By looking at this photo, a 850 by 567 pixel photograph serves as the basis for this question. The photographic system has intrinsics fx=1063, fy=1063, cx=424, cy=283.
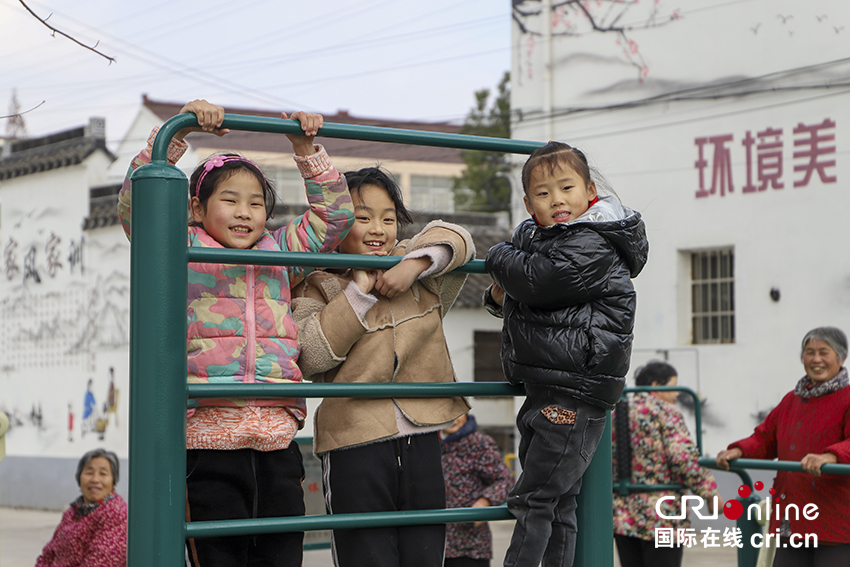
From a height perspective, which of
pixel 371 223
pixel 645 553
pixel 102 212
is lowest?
pixel 645 553

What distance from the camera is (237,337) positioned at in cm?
227

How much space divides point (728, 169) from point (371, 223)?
7.80 metres

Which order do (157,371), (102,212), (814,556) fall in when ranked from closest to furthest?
(157,371)
(814,556)
(102,212)

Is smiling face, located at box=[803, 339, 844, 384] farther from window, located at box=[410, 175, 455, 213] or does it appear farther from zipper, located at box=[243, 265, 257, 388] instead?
window, located at box=[410, 175, 455, 213]

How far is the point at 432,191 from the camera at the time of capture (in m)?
31.7

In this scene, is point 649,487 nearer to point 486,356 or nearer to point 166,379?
point 166,379

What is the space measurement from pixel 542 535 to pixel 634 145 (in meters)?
8.70

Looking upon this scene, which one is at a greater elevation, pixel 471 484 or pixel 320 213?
pixel 320 213

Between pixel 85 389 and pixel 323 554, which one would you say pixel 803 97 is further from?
pixel 85 389

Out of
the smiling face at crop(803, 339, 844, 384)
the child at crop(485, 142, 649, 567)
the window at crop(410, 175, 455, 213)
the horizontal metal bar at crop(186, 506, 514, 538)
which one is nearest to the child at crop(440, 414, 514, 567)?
the smiling face at crop(803, 339, 844, 384)

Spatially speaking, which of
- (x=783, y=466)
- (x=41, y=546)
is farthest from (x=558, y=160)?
(x=41, y=546)

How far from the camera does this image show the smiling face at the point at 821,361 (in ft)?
Result: 14.6

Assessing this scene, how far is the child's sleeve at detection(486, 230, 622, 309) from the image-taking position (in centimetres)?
221

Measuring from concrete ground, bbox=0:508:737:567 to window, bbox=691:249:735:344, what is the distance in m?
1.95
